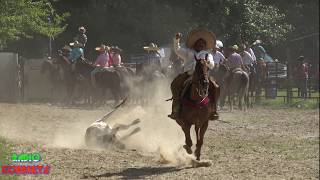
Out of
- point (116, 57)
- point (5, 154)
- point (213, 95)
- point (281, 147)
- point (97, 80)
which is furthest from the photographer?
point (116, 57)

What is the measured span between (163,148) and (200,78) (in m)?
2.14

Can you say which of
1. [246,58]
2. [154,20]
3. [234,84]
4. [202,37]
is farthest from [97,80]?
[202,37]

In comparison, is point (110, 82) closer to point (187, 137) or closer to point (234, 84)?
point (234, 84)

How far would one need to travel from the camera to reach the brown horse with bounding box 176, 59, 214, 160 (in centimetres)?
1228

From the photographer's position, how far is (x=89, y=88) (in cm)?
2934

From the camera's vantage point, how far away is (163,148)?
13859 millimetres

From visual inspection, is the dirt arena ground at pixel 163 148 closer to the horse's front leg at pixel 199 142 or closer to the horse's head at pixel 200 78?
the horse's front leg at pixel 199 142

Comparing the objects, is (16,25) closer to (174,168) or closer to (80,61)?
(80,61)

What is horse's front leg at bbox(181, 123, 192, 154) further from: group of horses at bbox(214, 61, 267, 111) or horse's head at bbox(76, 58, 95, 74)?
horse's head at bbox(76, 58, 95, 74)

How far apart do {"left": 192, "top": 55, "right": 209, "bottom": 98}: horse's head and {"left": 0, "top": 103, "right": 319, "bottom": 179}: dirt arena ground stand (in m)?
1.17

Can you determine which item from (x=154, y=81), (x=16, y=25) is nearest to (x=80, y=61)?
(x=154, y=81)

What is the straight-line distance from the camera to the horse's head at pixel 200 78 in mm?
12266

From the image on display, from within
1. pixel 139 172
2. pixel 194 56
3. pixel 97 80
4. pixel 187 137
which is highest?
pixel 194 56

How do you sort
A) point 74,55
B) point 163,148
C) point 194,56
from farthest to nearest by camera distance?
point 74,55 < point 163,148 < point 194,56
